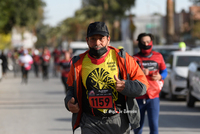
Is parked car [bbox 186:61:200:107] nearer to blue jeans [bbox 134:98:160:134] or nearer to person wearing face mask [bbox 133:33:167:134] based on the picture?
person wearing face mask [bbox 133:33:167:134]

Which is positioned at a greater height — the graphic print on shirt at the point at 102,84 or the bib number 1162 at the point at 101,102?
the graphic print on shirt at the point at 102,84

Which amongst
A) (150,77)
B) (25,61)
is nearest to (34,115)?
(150,77)

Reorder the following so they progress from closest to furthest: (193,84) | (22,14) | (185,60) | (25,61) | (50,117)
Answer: (50,117), (193,84), (185,60), (25,61), (22,14)

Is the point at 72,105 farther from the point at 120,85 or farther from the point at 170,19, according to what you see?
the point at 170,19

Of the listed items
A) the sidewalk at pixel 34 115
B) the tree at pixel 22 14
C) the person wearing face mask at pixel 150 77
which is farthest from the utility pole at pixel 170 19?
the person wearing face mask at pixel 150 77

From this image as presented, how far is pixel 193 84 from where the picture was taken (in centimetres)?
1359

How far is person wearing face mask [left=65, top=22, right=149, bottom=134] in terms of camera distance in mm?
4629

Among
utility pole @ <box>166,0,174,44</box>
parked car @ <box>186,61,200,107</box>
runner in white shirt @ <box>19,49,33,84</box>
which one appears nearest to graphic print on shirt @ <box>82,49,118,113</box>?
parked car @ <box>186,61,200,107</box>

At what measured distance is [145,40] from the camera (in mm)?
7129

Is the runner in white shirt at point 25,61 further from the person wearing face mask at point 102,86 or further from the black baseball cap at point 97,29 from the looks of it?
the black baseball cap at point 97,29

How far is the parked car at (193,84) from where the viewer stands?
13109 mm

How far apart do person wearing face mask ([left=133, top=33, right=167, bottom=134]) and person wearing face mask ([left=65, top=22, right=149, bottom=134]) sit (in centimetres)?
209

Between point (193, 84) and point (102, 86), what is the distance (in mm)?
9333

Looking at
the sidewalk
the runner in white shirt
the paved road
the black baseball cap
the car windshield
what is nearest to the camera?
the black baseball cap
